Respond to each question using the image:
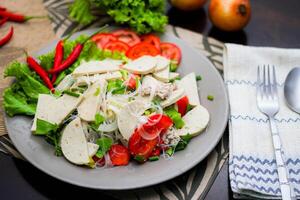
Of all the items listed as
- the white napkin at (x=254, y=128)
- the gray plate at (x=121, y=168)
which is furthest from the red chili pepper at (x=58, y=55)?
the white napkin at (x=254, y=128)

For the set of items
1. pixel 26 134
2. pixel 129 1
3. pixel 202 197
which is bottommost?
pixel 202 197

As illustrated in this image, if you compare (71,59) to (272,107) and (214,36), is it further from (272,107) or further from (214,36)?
(272,107)

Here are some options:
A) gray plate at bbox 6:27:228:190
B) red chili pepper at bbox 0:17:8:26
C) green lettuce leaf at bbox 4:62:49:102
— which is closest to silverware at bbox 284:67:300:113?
gray plate at bbox 6:27:228:190

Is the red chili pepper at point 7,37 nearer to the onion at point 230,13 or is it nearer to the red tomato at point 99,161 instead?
the red tomato at point 99,161

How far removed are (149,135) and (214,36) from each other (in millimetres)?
897

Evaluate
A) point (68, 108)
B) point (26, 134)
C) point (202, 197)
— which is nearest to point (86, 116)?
point (68, 108)

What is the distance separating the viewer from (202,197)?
145 cm

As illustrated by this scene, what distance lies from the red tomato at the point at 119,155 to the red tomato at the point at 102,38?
2.09 ft

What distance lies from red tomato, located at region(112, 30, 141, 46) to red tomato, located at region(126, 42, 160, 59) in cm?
8

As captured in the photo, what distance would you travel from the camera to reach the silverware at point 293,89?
1.69 m

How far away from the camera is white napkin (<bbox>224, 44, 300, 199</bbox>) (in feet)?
4.72

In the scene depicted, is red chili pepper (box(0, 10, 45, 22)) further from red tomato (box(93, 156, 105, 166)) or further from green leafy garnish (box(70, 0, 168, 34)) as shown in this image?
red tomato (box(93, 156, 105, 166))

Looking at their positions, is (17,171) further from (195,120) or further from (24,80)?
Answer: (195,120)

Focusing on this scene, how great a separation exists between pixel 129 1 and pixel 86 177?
97cm
